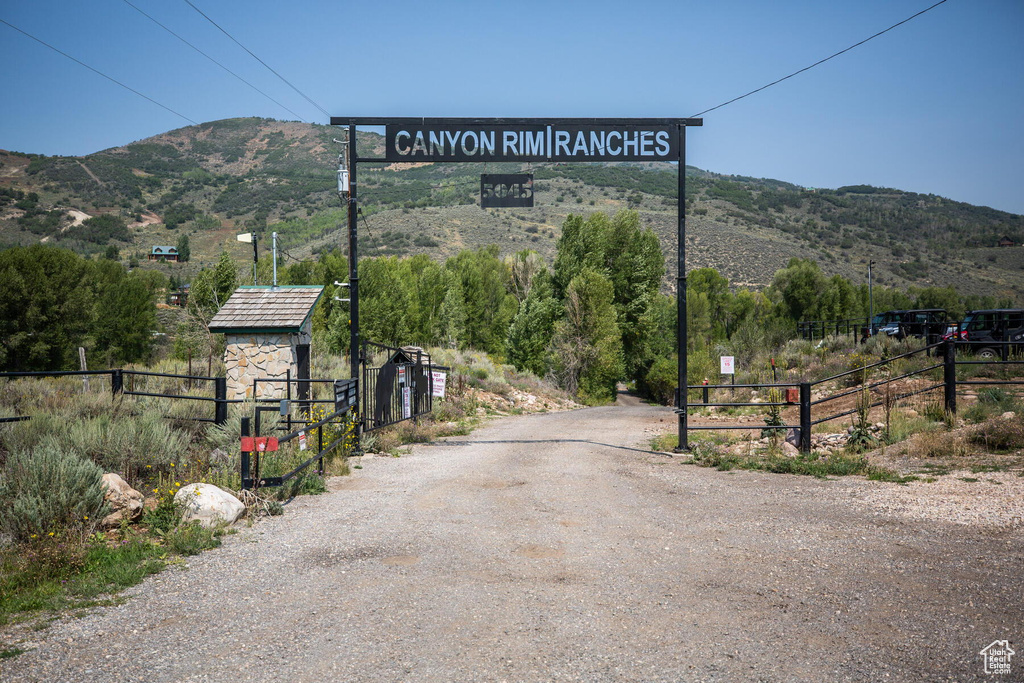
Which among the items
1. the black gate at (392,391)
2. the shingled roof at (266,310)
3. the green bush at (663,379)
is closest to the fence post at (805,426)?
the black gate at (392,391)

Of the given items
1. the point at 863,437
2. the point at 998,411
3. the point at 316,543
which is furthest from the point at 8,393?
the point at 998,411

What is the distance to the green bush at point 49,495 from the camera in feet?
22.0

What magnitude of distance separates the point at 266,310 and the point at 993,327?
2827 centimetres

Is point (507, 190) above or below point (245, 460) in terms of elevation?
above

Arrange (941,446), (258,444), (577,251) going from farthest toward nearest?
(577,251) → (941,446) → (258,444)

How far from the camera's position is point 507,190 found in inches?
545

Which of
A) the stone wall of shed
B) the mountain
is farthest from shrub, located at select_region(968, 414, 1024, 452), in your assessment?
the mountain

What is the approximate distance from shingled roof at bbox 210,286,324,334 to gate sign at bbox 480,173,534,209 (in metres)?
6.18

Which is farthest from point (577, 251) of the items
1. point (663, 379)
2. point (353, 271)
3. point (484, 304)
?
point (353, 271)

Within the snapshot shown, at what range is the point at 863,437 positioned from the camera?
12.4 metres

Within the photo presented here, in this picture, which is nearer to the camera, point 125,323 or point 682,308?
point 682,308

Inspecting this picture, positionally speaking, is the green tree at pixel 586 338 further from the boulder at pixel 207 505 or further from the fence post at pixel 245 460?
the boulder at pixel 207 505

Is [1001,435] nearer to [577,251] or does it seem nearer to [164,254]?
[577,251]

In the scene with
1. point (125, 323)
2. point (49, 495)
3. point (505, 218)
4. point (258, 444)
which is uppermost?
point (505, 218)
